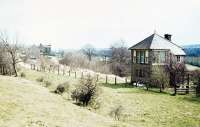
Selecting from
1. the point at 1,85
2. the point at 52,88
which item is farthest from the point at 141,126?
the point at 52,88

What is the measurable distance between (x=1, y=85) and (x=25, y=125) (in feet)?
37.5

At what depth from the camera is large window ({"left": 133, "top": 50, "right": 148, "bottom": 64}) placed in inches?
2122

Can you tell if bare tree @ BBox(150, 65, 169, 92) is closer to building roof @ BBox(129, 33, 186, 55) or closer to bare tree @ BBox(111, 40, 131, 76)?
building roof @ BBox(129, 33, 186, 55)

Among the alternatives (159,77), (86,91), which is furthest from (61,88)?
(159,77)

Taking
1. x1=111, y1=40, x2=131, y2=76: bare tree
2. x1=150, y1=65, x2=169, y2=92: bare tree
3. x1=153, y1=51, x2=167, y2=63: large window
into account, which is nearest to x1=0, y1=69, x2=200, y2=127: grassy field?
x1=150, y1=65, x2=169, y2=92: bare tree

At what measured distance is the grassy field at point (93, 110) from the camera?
66.0 feet

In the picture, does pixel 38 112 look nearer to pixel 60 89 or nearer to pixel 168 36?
pixel 60 89

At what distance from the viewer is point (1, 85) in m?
28.3

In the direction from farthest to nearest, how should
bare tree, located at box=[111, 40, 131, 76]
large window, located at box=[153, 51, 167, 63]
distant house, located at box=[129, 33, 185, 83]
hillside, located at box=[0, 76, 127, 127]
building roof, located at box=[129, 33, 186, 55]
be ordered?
bare tree, located at box=[111, 40, 131, 76] → building roof, located at box=[129, 33, 186, 55] → large window, located at box=[153, 51, 167, 63] → distant house, located at box=[129, 33, 185, 83] → hillside, located at box=[0, 76, 127, 127]

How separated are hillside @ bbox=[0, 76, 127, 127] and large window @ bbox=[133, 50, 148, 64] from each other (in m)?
28.8

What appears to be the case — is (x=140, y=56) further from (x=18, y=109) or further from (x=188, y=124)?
(x=18, y=109)

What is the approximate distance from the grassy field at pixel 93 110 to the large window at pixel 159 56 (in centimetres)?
1242

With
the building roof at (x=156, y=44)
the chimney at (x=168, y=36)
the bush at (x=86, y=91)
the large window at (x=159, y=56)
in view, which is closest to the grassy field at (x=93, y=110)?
the bush at (x=86, y=91)

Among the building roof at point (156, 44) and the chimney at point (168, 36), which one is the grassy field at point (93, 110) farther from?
the chimney at point (168, 36)
